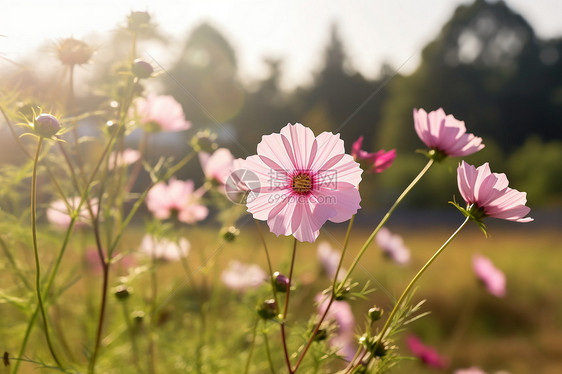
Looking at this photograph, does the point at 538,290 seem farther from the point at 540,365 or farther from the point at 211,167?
the point at 211,167

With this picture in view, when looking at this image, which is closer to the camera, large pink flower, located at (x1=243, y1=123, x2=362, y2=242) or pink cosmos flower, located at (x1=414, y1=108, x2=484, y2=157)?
large pink flower, located at (x1=243, y1=123, x2=362, y2=242)

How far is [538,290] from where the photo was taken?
2502 mm

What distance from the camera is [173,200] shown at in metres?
0.80

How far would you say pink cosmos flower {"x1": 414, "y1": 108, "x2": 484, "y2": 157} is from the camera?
48 cm

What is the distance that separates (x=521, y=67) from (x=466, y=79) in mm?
932

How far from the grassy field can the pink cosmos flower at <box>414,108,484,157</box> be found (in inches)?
10.1

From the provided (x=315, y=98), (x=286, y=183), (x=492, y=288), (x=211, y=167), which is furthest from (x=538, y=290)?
(x=315, y=98)

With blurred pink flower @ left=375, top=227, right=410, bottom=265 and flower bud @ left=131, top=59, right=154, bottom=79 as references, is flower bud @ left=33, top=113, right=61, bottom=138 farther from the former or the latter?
blurred pink flower @ left=375, top=227, right=410, bottom=265

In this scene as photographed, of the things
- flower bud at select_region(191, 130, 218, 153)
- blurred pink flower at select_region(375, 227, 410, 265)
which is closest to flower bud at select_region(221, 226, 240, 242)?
flower bud at select_region(191, 130, 218, 153)

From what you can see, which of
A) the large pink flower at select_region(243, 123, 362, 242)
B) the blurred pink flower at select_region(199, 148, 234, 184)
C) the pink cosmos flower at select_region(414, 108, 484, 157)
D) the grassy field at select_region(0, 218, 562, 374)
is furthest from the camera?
the grassy field at select_region(0, 218, 562, 374)

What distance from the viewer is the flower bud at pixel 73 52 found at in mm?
540

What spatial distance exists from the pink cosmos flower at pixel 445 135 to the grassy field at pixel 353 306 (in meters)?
0.26

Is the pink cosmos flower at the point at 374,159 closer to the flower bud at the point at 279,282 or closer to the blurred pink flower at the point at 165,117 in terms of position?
the flower bud at the point at 279,282

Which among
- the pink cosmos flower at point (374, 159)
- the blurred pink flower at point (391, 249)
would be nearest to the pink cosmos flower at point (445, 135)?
the pink cosmos flower at point (374, 159)
